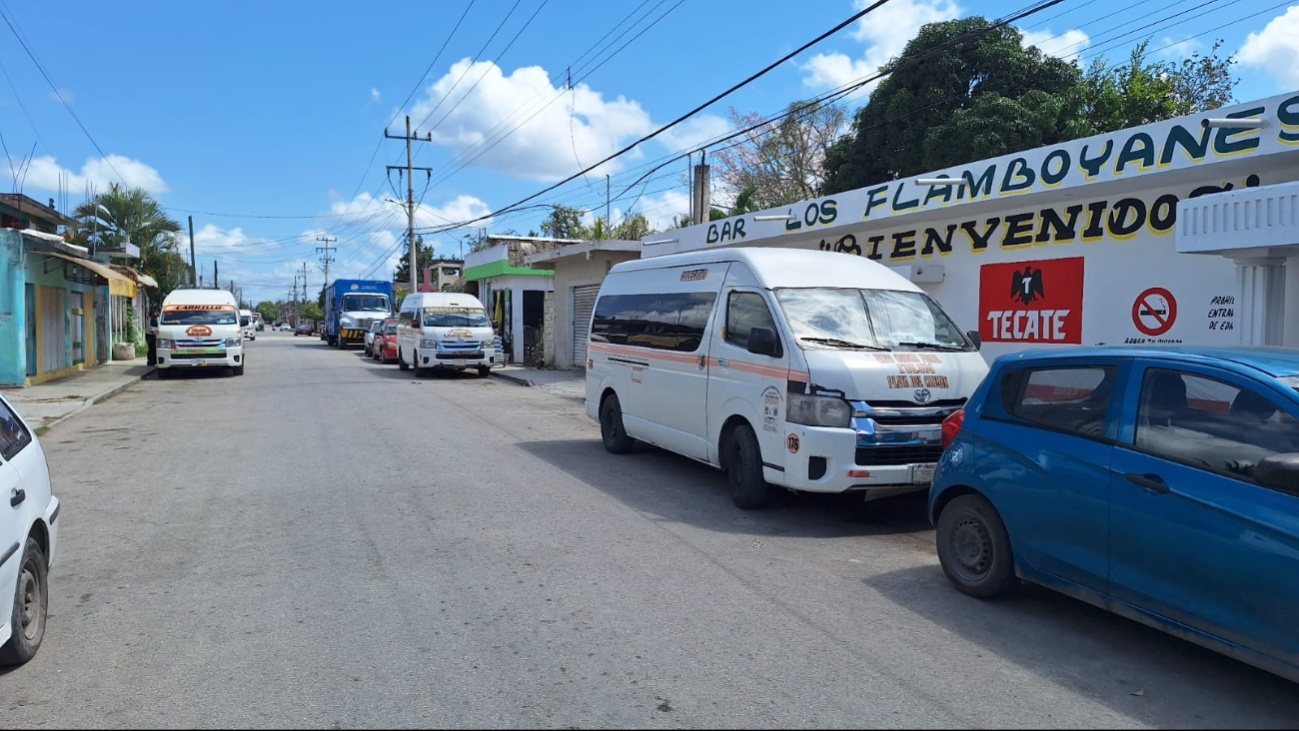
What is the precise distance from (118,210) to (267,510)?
3286 cm

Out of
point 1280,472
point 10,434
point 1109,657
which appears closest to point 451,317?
point 10,434

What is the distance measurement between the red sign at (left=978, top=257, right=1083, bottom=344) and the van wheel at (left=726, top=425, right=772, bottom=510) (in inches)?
225

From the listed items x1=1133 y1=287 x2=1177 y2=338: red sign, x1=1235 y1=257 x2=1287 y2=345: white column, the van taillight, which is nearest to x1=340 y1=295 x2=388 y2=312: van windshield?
x1=1133 y1=287 x2=1177 y2=338: red sign

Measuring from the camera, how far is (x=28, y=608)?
4520 mm

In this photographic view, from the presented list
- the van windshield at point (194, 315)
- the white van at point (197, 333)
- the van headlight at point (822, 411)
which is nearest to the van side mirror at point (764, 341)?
the van headlight at point (822, 411)

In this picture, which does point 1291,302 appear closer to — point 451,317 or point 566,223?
point 451,317

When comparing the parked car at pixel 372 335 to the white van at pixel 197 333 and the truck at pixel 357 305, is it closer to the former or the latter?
the truck at pixel 357 305

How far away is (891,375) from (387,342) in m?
26.9

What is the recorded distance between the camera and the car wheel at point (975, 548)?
530 centimetres

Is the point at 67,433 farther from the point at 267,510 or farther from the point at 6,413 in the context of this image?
the point at 6,413

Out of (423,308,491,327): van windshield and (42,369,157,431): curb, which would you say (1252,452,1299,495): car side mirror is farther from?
(423,308,491,327): van windshield

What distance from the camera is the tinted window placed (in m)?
9.02

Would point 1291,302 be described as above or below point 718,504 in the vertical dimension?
above

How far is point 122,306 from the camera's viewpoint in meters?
36.3
